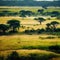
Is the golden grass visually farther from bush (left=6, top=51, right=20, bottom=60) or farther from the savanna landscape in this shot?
bush (left=6, top=51, right=20, bottom=60)

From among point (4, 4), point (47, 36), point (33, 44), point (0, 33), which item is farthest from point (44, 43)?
point (4, 4)

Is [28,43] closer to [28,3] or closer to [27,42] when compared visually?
[27,42]

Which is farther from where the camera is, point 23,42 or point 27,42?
point 27,42

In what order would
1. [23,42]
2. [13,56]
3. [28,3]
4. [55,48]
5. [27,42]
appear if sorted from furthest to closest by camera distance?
[28,3] < [27,42] < [23,42] < [55,48] < [13,56]

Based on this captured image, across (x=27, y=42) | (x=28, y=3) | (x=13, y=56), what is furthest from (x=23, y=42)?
(x=28, y=3)

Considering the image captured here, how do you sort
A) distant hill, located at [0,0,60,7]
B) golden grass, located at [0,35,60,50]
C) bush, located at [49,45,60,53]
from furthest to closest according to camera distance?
1. distant hill, located at [0,0,60,7]
2. golden grass, located at [0,35,60,50]
3. bush, located at [49,45,60,53]

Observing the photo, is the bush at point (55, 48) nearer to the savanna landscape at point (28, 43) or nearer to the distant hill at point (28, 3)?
the savanna landscape at point (28, 43)

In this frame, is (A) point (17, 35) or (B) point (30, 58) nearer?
(B) point (30, 58)

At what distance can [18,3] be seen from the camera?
120m

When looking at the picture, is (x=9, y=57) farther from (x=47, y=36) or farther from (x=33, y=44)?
(x=47, y=36)

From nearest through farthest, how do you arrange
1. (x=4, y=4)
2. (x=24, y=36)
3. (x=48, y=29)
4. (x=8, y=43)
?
(x=8, y=43), (x=24, y=36), (x=48, y=29), (x=4, y=4)

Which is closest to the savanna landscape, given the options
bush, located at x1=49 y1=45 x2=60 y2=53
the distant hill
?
bush, located at x1=49 y1=45 x2=60 y2=53

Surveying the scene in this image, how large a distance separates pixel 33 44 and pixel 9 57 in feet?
31.1

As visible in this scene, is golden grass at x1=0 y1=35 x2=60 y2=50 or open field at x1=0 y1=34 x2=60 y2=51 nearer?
open field at x1=0 y1=34 x2=60 y2=51
